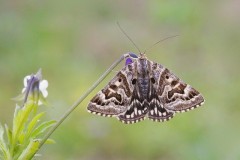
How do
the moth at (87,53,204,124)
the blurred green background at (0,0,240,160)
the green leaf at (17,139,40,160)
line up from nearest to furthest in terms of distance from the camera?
the green leaf at (17,139,40,160), the moth at (87,53,204,124), the blurred green background at (0,0,240,160)

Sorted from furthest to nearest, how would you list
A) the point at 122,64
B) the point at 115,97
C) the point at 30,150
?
the point at 122,64, the point at 115,97, the point at 30,150

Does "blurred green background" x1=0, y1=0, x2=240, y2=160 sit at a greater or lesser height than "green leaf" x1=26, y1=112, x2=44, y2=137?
greater

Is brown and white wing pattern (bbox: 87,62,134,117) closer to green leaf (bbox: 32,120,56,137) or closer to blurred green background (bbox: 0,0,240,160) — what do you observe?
green leaf (bbox: 32,120,56,137)

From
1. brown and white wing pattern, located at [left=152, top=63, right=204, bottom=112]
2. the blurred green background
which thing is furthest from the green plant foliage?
the blurred green background

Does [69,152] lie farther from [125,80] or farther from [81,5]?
[81,5]

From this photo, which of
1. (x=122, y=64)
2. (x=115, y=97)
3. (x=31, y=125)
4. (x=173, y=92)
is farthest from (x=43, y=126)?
(x=122, y=64)

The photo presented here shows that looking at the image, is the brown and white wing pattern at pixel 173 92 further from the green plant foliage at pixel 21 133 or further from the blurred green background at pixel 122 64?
the blurred green background at pixel 122 64

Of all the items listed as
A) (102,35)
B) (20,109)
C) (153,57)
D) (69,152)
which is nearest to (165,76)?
(20,109)

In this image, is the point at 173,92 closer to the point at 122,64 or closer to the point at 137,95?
the point at 137,95
